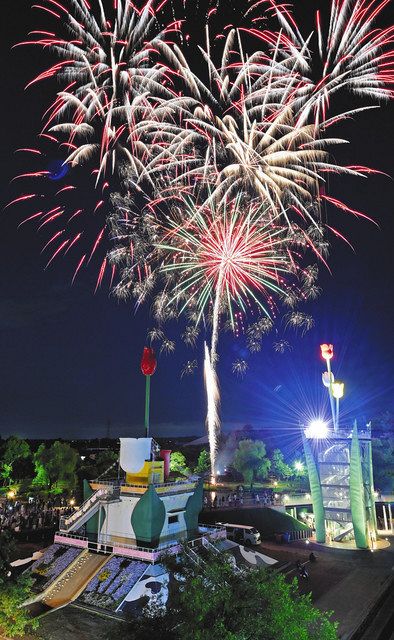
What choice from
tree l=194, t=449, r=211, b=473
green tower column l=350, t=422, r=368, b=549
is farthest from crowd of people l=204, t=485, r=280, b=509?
tree l=194, t=449, r=211, b=473

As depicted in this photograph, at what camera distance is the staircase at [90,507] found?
3186cm

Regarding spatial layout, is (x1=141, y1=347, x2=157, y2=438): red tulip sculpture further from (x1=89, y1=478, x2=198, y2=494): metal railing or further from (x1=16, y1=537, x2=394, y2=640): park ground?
(x1=16, y1=537, x2=394, y2=640): park ground

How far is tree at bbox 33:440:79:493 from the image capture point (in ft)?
224

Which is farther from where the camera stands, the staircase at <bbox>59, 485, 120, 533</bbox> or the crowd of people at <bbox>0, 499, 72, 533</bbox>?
the crowd of people at <bbox>0, 499, 72, 533</bbox>

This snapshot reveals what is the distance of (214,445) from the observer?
47406mm

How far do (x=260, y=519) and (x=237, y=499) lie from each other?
5272 mm

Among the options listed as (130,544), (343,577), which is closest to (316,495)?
(343,577)

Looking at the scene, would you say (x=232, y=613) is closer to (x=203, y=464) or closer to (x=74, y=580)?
(x=74, y=580)

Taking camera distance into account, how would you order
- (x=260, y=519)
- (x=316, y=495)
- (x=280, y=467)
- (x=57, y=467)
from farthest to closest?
(x=280, y=467) < (x=57, y=467) < (x=260, y=519) < (x=316, y=495)

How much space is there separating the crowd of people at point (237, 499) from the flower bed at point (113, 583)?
20.5 meters

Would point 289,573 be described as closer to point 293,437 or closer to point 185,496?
point 185,496

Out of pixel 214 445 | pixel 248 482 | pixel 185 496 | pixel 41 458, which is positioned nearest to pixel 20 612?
pixel 185 496

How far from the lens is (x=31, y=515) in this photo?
42.6m

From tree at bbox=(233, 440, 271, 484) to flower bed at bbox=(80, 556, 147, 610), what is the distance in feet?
165
